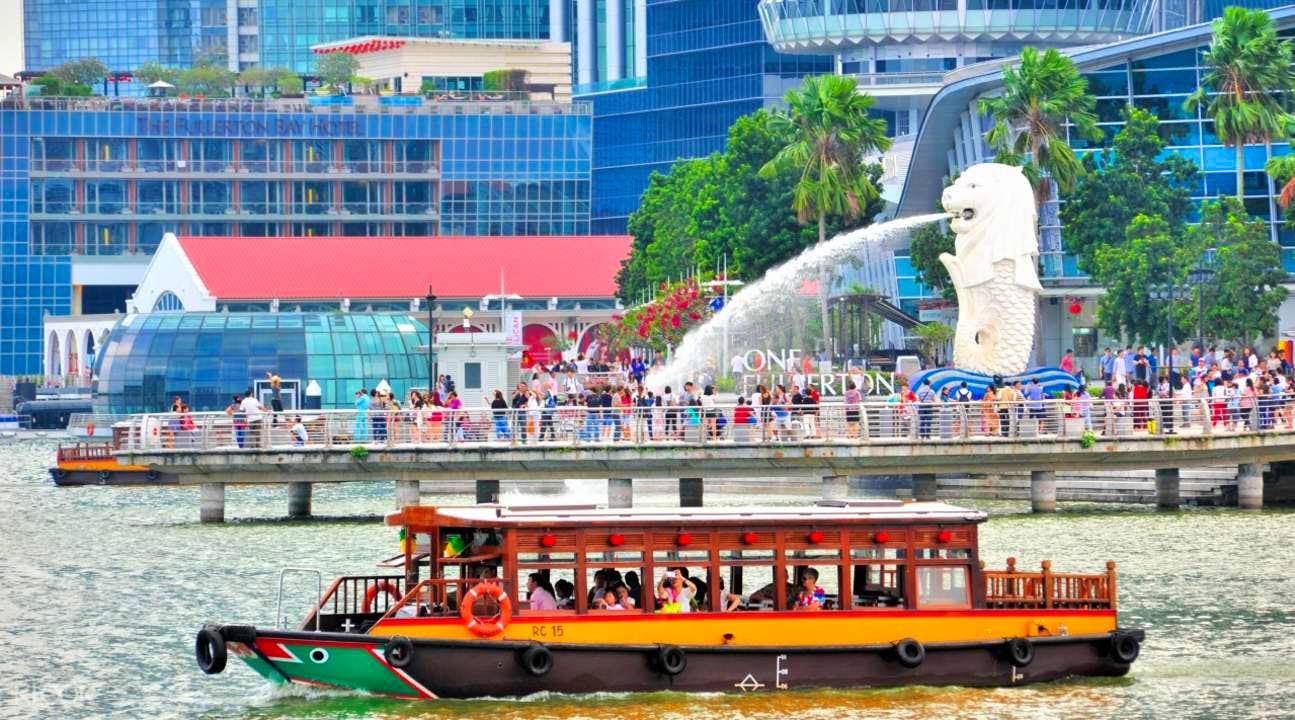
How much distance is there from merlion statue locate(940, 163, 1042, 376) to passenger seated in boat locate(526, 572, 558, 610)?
110 feet

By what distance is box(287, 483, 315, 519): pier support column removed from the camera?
61875 mm

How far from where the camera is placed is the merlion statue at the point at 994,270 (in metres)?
67.5

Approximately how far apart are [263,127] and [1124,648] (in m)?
139

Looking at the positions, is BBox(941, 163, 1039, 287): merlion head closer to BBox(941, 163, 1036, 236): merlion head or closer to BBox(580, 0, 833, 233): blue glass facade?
BBox(941, 163, 1036, 236): merlion head

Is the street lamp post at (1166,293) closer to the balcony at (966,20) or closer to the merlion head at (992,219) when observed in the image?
the merlion head at (992,219)

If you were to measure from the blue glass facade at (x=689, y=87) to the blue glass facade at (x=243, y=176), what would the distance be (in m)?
13.8

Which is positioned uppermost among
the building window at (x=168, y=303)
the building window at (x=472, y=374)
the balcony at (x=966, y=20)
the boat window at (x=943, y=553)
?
the balcony at (x=966, y=20)

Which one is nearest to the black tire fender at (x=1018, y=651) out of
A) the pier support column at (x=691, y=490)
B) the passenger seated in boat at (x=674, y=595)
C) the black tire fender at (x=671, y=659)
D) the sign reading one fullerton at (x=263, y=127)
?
the passenger seated in boat at (x=674, y=595)

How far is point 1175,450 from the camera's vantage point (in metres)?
59.6

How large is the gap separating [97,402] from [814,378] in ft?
101

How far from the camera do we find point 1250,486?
60.9m

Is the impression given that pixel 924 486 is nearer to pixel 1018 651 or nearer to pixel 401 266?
pixel 1018 651

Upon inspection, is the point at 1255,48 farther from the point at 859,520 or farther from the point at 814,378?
the point at 859,520

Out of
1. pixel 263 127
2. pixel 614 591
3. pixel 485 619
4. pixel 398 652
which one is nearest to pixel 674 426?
pixel 614 591
